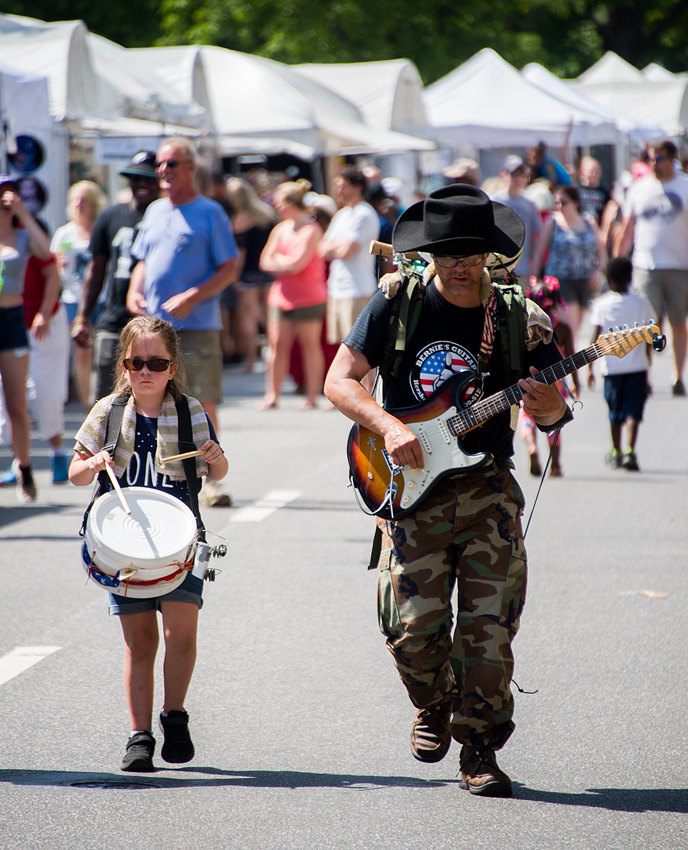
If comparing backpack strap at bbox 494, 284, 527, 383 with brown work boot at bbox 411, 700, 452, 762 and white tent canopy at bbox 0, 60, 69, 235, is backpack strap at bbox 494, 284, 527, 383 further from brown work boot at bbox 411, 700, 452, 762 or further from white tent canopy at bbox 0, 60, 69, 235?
white tent canopy at bbox 0, 60, 69, 235

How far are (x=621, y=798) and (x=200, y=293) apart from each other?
4.64m

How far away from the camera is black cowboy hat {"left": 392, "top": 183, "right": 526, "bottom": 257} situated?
3877mm

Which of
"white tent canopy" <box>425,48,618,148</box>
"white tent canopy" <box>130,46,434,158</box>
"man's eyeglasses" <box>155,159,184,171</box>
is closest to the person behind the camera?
"man's eyeglasses" <box>155,159,184,171</box>

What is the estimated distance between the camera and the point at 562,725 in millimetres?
4430

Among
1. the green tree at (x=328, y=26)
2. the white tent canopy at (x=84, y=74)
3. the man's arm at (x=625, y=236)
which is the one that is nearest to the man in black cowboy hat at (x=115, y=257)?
the white tent canopy at (x=84, y=74)

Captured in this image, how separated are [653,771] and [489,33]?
3731cm

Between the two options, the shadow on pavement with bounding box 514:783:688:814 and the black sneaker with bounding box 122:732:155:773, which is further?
the black sneaker with bounding box 122:732:155:773

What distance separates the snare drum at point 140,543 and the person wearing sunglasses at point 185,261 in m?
3.77

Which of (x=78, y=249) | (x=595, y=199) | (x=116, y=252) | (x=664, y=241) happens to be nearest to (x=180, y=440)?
(x=116, y=252)

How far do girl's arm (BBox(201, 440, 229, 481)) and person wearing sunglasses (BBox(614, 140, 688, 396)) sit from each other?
9.00m

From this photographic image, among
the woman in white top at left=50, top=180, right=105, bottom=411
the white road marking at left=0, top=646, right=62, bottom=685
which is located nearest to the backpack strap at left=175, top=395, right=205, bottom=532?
the white road marking at left=0, top=646, right=62, bottom=685

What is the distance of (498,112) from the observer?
2398 centimetres

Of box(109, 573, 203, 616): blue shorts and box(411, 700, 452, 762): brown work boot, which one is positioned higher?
box(109, 573, 203, 616): blue shorts

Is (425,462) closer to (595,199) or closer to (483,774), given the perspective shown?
(483,774)
